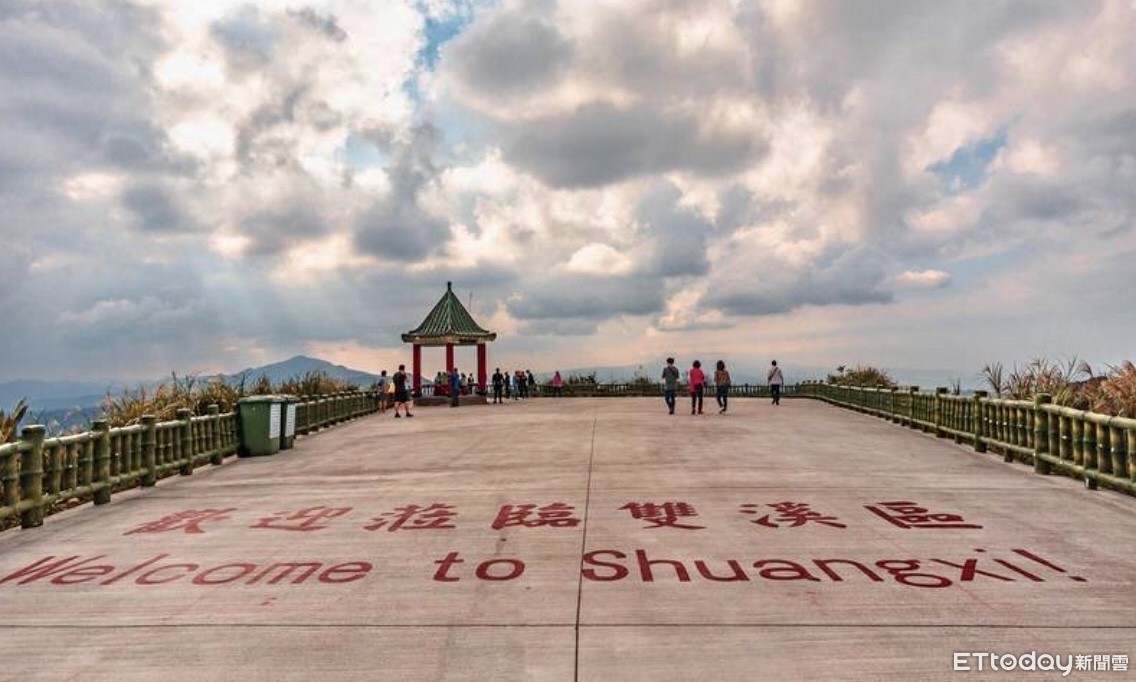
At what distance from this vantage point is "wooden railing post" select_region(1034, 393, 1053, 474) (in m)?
12.5

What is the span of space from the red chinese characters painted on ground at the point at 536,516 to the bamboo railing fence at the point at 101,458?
5.45 metres

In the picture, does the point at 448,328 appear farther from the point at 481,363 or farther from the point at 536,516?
the point at 536,516

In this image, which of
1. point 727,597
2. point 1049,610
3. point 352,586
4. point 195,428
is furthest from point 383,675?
point 195,428

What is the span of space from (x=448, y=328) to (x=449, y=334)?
681mm

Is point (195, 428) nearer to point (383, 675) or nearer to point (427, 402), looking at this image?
point (383, 675)

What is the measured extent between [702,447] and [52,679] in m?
12.6

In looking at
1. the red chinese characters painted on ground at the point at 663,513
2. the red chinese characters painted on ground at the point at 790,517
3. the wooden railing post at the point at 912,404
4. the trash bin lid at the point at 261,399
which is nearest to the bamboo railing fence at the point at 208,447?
the trash bin lid at the point at 261,399

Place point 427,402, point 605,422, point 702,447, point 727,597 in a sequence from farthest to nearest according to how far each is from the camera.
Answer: point 427,402 < point 605,422 < point 702,447 < point 727,597

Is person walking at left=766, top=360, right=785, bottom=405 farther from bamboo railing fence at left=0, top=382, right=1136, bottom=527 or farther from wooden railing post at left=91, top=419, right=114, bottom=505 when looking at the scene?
wooden railing post at left=91, top=419, right=114, bottom=505

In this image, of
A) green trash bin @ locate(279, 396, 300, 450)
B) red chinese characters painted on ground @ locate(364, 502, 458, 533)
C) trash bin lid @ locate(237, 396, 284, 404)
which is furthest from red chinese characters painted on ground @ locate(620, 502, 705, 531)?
green trash bin @ locate(279, 396, 300, 450)

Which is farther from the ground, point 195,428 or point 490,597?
point 195,428

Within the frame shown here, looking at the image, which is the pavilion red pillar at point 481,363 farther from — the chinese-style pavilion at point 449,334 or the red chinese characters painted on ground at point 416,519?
the red chinese characters painted on ground at point 416,519

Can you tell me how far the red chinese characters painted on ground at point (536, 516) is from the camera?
8.67m

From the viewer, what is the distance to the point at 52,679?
470 centimetres
